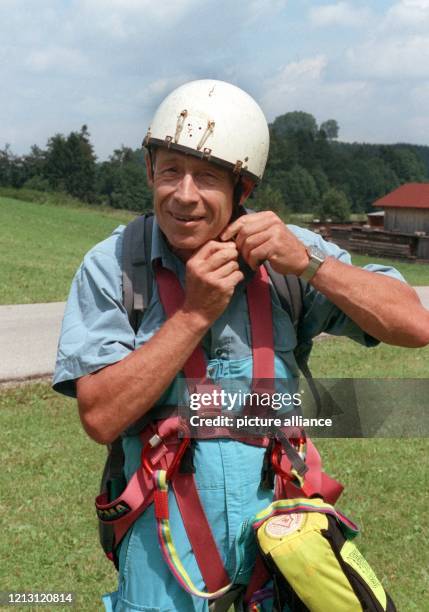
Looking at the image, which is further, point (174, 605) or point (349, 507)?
point (349, 507)

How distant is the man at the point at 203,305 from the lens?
212 cm

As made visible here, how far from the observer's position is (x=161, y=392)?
210cm

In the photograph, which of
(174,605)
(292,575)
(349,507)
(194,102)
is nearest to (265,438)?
(292,575)

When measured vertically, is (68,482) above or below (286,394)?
below

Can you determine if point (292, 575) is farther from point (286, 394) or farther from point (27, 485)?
point (27, 485)

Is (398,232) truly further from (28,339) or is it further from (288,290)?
(288,290)

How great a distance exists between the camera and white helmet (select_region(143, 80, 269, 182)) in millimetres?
2223

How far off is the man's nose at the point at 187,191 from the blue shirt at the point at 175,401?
7.1 inches

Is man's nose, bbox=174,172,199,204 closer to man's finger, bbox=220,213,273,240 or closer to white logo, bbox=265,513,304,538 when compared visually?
man's finger, bbox=220,213,273,240

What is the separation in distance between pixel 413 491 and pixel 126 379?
189 inches

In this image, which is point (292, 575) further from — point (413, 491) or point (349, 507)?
point (413, 491)

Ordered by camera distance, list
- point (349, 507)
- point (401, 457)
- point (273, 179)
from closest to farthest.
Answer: point (349, 507) < point (401, 457) < point (273, 179)

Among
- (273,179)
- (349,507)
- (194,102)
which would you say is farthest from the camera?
(273,179)

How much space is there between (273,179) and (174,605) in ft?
373
